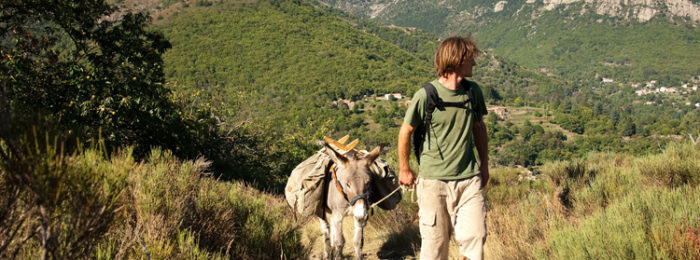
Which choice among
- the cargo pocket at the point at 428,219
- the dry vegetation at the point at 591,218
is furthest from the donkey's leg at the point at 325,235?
the cargo pocket at the point at 428,219

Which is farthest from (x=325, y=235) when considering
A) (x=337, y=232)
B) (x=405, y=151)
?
(x=405, y=151)

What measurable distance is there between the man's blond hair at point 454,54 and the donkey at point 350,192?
1697 millimetres

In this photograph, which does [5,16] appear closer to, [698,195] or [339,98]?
[698,195]

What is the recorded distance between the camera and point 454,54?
2.85 metres

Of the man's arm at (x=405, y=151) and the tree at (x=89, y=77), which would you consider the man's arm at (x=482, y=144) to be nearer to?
the man's arm at (x=405, y=151)

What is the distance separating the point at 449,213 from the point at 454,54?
52.6 inches

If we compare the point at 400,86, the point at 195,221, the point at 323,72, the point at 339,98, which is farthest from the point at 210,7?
the point at 195,221

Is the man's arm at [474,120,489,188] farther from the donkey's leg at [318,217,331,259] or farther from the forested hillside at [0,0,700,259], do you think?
the donkey's leg at [318,217,331,259]

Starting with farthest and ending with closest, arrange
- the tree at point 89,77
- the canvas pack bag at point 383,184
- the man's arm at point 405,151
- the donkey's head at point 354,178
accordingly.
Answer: the tree at point 89,77 → the canvas pack bag at point 383,184 → the donkey's head at point 354,178 → the man's arm at point 405,151

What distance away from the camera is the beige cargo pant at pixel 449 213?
2.85 metres

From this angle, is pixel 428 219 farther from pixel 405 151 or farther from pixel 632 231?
pixel 632 231

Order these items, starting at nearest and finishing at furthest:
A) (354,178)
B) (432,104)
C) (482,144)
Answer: (432,104)
(482,144)
(354,178)

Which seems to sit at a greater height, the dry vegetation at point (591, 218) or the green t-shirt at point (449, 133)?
the green t-shirt at point (449, 133)

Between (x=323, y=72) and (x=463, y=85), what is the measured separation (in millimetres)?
83702
